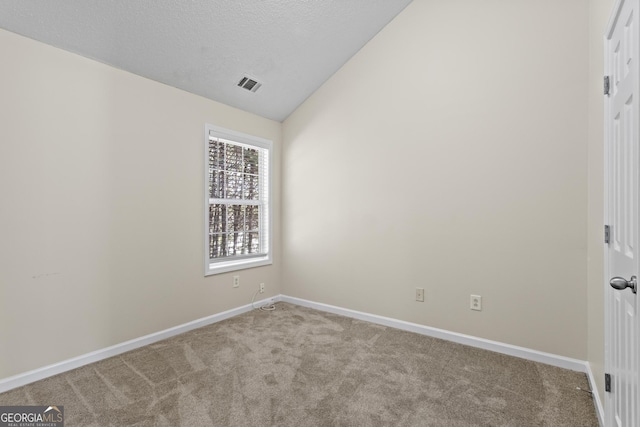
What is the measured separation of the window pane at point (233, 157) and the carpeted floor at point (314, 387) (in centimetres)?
183

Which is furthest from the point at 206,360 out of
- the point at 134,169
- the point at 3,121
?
the point at 3,121

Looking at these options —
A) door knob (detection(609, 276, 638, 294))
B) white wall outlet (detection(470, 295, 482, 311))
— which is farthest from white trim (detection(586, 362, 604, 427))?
door knob (detection(609, 276, 638, 294))

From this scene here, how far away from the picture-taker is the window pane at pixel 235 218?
353 centimetres

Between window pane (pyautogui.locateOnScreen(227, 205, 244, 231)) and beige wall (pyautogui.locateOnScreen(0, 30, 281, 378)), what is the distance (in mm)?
455

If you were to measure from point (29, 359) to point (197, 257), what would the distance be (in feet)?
4.44

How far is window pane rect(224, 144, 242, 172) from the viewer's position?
3.48 metres

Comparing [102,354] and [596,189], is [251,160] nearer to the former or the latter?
[102,354]

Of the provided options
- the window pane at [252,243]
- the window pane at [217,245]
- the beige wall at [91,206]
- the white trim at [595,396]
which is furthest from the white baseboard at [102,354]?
the white trim at [595,396]

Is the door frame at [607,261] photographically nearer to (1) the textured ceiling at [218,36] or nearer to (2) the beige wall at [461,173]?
(2) the beige wall at [461,173]

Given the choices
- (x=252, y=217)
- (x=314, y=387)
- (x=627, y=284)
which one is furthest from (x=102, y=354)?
(x=627, y=284)

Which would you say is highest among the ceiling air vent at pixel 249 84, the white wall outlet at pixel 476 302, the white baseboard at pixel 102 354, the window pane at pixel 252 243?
the ceiling air vent at pixel 249 84

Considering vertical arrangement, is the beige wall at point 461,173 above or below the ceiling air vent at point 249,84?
below

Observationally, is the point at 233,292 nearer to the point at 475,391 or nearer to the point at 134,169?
the point at 134,169

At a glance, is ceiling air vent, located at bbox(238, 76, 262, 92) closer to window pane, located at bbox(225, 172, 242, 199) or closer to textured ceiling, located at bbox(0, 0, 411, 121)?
textured ceiling, located at bbox(0, 0, 411, 121)
